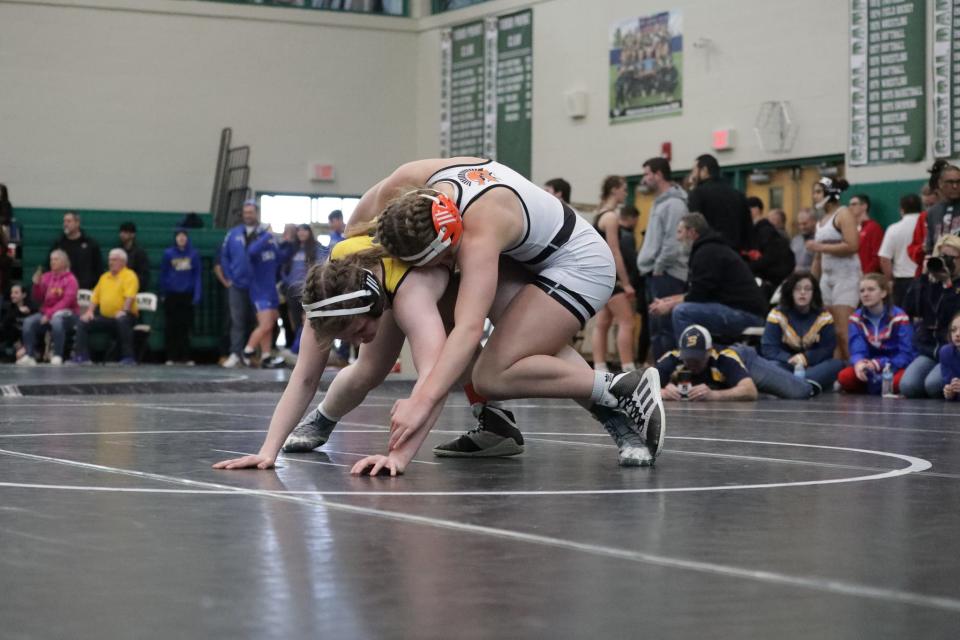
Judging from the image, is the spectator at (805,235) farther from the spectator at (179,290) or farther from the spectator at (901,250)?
the spectator at (179,290)

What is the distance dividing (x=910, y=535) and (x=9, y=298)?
12.4 meters

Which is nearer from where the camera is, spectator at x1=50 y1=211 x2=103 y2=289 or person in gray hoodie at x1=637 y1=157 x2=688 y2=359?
person in gray hoodie at x1=637 y1=157 x2=688 y2=359

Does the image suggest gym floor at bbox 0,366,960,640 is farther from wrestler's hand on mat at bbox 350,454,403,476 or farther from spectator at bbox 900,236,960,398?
spectator at bbox 900,236,960,398

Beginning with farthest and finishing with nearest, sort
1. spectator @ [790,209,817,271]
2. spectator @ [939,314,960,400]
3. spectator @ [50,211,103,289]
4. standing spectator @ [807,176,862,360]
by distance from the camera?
1. spectator @ [50,211,103,289]
2. spectator @ [790,209,817,271]
3. standing spectator @ [807,176,862,360]
4. spectator @ [939,314,960,400]

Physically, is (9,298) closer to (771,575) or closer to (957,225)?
(957,225)

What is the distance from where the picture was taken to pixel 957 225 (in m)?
8.88

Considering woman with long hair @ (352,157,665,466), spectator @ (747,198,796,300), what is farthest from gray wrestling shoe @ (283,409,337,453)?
spectator @ (747,198,796,300)

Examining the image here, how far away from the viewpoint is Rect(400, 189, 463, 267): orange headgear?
3.65 metres

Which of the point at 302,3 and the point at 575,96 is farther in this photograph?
the point at 302,3

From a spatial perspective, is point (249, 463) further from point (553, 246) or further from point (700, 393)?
point (700, 393)

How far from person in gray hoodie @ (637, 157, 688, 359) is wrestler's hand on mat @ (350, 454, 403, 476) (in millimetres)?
6144

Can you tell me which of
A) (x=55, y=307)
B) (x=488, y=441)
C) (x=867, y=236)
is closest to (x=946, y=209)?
(x=867, y=236)

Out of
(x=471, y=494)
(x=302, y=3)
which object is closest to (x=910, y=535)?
(x=471, y=494)

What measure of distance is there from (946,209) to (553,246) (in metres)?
5.60
